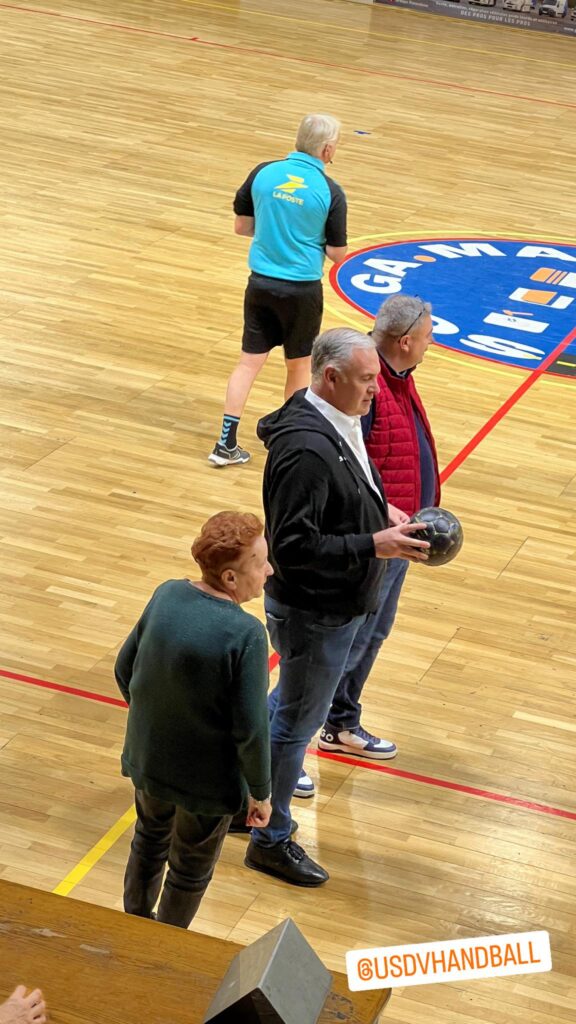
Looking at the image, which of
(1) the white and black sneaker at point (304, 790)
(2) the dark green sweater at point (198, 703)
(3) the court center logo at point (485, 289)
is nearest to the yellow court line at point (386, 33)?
(3) the court center logo at point (485, 289)

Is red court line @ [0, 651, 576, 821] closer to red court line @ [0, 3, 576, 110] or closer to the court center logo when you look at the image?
the court center logo

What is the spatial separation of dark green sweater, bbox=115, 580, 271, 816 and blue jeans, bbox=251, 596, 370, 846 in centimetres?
71

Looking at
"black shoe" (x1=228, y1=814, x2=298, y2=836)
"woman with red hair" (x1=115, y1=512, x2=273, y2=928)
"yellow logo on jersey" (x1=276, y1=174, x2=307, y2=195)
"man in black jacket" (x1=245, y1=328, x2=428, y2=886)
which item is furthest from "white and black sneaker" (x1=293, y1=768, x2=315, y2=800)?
"yellow logo on jersey" (x1=276, y1=174, x2=307, y2=195)

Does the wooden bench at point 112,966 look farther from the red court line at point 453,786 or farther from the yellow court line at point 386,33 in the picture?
the yellow court line at point 386,33

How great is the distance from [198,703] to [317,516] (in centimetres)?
79

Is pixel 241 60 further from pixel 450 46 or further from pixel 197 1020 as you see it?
pixel 197 1020

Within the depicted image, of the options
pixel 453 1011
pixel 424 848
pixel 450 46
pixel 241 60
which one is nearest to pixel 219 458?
pixel 424 848

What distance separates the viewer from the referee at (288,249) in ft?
23.9

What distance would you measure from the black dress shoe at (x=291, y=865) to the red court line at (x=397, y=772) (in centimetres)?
70

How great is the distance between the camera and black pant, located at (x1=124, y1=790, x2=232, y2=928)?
4.00 m

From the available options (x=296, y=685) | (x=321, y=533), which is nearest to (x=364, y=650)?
(x=296, y=685)

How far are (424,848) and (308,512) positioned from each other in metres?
1.45
